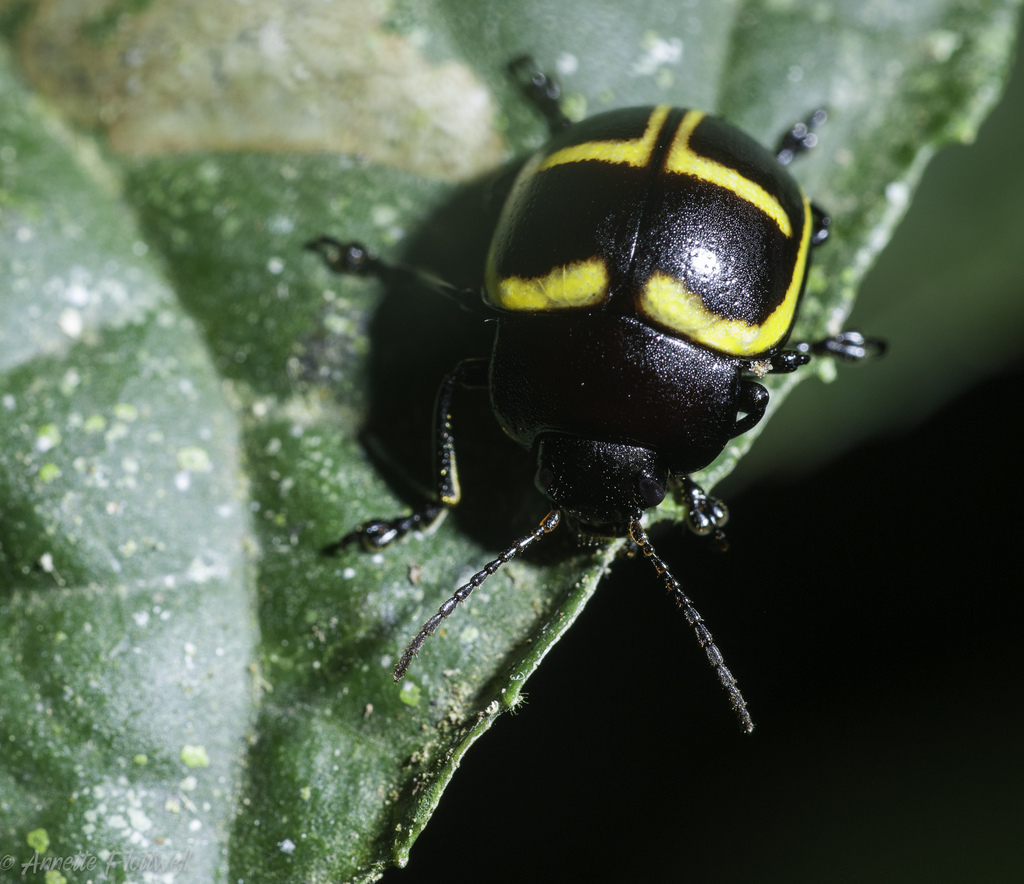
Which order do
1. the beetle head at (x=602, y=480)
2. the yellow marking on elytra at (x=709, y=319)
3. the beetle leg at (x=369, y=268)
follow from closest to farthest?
the yellow marking on elytra at (x=709, y=319), the beetle head at (x=602, y=480), the beetle leg at (x=369, y=268)

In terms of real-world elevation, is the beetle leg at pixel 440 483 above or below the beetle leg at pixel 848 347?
below

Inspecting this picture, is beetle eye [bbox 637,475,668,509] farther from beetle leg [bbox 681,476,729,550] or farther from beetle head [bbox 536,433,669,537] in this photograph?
beetle leg [bbox 681,476,729,550]

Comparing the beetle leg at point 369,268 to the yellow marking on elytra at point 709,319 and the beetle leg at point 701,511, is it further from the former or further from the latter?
the beetle leg at point 701,511

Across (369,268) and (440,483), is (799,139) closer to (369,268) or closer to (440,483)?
(369,268)

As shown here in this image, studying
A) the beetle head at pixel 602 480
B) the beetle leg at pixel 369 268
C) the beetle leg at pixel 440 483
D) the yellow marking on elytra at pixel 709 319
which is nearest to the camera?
the yellow marking on elytra at pixel 709 319

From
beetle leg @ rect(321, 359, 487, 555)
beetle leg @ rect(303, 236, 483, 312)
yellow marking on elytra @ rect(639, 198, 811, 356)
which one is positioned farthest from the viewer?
beetle leg @ rect(303, 236, 483, 312)

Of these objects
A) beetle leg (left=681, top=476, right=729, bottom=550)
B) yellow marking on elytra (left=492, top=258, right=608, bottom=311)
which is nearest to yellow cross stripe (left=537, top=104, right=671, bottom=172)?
yellow marking on elytra (left=492, top=258, right=608, bottom=311)

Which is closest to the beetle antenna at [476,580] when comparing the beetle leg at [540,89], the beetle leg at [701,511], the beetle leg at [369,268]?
the beetle leg at [701,511]

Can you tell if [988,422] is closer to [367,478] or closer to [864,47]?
[864,47]
